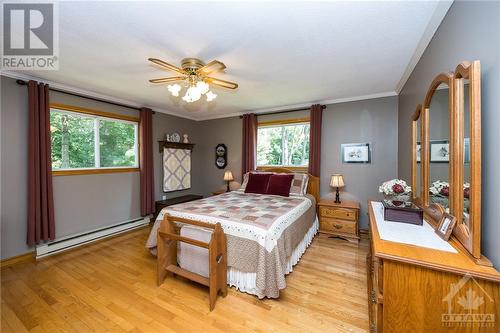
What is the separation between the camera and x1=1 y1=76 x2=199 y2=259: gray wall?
2482 millimetres

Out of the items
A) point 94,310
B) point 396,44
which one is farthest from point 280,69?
point 94,310

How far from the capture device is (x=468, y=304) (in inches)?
35.5

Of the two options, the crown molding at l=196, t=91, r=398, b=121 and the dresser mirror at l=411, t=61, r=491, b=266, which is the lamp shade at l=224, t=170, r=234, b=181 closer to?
the crown molding at l=196, t=91, r=398, b=121

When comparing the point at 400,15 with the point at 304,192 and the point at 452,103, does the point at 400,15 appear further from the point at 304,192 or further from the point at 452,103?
the point at 304,192

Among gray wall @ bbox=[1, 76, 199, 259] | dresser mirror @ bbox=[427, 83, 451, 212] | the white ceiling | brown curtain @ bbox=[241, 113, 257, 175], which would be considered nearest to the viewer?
dresser mirror @ bbox=[427, 83, 451, 212]

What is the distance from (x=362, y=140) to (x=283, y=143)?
145 cm

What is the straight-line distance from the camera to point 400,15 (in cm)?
150

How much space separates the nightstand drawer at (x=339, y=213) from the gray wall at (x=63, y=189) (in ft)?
10.8

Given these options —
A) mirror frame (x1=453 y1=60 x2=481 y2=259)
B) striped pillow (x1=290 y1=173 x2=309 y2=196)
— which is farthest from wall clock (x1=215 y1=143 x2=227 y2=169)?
mirror frame (x1=453 y1=60 x2=481 y2=259)

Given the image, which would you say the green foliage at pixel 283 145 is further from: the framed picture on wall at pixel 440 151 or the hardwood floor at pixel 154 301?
the framed picture on wall at pixel 440 151

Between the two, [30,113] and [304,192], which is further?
[304,192]

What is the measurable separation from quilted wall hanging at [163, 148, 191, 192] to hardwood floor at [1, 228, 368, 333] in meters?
2.02

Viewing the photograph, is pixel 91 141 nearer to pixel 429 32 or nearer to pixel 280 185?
pixel 280 185

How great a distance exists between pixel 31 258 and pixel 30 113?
6.17 ft
